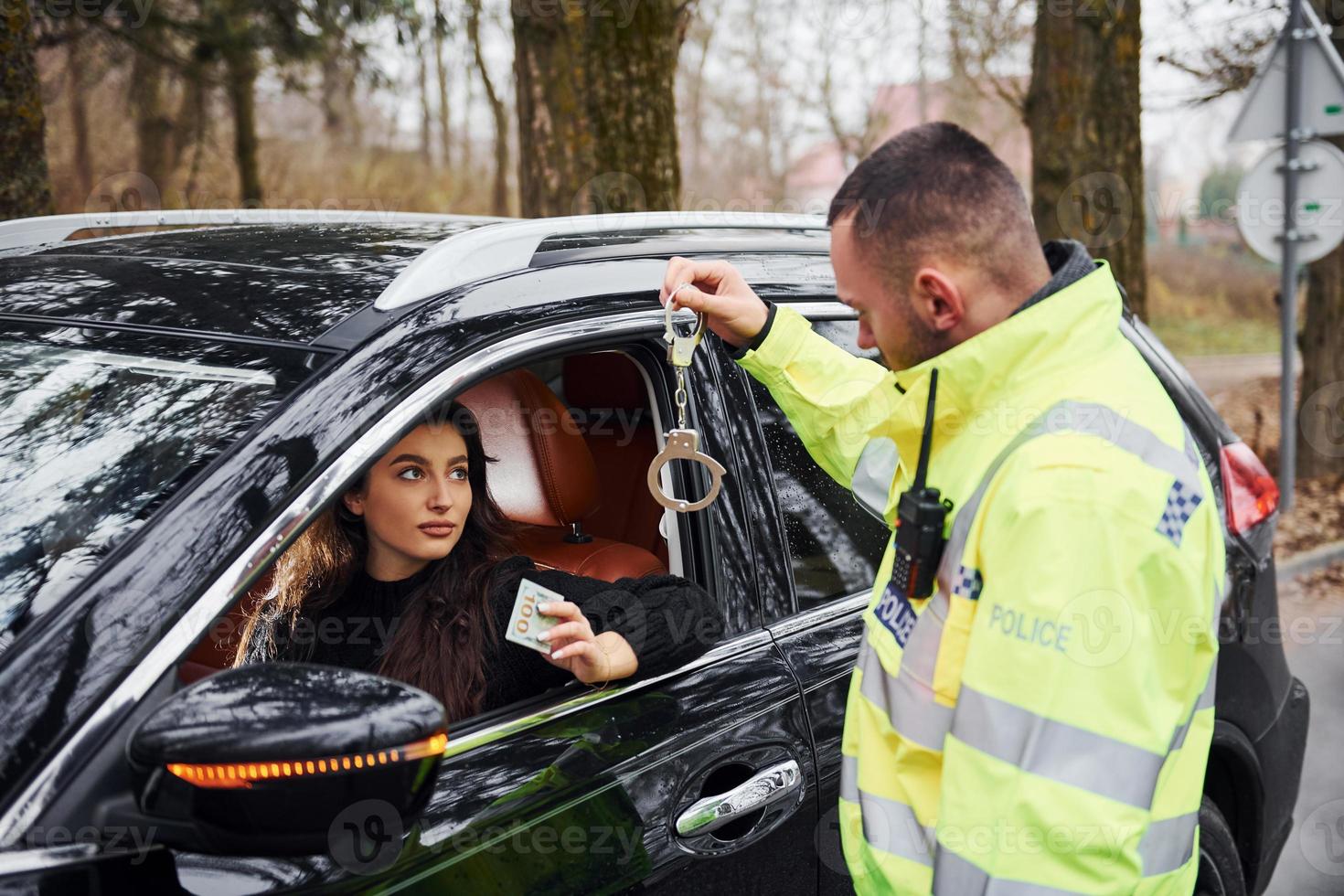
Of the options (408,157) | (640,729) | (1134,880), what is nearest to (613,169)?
(640,729)

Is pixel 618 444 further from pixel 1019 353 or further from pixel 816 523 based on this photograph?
pixel 1019 353

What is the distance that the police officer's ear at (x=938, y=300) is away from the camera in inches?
63.5

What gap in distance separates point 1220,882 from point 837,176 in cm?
2505

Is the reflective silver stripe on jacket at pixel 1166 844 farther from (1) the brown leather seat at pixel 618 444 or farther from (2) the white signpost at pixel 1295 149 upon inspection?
(2) the white signpost at pixel 1295 149

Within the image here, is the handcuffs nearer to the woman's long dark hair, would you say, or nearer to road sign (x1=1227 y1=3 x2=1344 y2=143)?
the woman's long dark hair

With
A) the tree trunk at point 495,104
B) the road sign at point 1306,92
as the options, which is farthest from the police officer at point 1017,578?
the tree trunk at point 495,104

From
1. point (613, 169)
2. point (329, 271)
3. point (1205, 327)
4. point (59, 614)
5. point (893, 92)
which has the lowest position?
point (1205, 327)

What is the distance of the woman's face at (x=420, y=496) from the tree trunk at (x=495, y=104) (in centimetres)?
1247

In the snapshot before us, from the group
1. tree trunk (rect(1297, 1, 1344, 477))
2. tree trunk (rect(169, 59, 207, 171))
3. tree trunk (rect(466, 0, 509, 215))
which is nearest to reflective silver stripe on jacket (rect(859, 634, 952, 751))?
tree trunk (rect(1297, 1, 1344, 477))

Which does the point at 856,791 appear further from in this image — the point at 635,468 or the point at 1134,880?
the point at 635,468

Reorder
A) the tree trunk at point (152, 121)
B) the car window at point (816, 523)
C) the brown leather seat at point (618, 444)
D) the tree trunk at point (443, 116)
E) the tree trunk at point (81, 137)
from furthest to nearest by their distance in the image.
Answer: the tree trunk at point (443, 116), the tree trunk at point (81, 137), the tree trunk at point (152, 121), the brown leather seat at point (618, 444), the car window at point (816, 523)

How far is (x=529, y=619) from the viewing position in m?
1.94

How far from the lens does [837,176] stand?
26.9 meters

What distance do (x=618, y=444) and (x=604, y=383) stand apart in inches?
5.7
